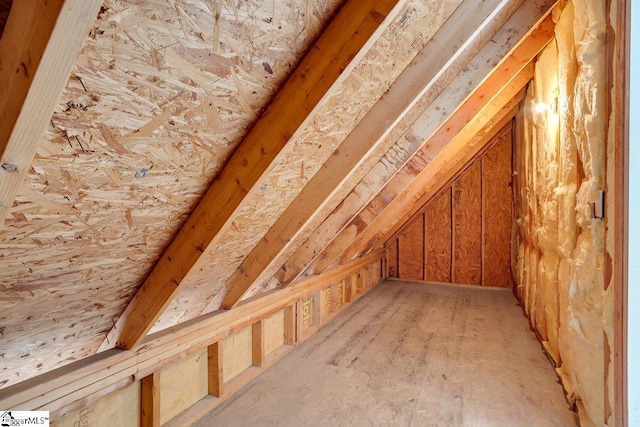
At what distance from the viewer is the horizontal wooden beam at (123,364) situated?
1.32m

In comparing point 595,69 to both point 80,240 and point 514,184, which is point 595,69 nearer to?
point 80,240

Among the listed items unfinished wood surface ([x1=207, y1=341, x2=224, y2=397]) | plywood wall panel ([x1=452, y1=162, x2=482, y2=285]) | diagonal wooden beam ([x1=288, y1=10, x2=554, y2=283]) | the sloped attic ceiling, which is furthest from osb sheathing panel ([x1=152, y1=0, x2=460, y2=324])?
plywood wall panel ([x1=452, y1=162, x2=482, y2=285])

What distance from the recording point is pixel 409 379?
8.74 feet

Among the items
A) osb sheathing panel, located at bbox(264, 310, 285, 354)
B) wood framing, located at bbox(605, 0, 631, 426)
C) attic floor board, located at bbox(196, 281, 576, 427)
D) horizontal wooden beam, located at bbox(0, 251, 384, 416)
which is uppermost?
wood framing, located at bbox(605, 0, 631, 426)

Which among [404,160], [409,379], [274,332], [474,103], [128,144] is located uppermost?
[474,103]

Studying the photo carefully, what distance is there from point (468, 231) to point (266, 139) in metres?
5.74

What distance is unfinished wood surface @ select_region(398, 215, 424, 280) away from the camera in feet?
21.6

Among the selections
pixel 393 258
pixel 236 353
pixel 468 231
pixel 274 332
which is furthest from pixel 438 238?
pixel 236 353

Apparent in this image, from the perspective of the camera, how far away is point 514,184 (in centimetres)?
548

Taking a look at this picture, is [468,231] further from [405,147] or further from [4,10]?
[4,10]

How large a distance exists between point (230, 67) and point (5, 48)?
545mm

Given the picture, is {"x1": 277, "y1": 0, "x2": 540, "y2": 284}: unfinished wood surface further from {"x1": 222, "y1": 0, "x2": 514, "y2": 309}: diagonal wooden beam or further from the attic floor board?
the attic floor board

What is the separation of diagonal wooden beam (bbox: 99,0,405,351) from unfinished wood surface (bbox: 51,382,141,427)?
427mm

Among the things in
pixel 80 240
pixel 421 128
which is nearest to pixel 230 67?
pixel 80 240
